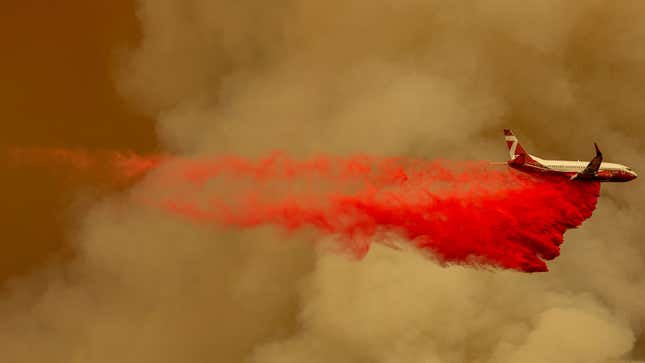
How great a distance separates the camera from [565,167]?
7850 cm

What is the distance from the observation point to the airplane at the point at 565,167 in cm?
7688

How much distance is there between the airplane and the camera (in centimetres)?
7688

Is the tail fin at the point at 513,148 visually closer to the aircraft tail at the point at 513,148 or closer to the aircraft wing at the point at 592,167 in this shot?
the aircraft tail at the point at 513,148

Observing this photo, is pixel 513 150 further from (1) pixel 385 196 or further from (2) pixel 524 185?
(1) pixel 385 196

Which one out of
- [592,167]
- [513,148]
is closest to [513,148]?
[513,148]

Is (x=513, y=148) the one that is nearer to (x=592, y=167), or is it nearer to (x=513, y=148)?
(x=513, y=148)

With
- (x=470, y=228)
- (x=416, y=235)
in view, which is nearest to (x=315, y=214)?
(x=416, y=235)

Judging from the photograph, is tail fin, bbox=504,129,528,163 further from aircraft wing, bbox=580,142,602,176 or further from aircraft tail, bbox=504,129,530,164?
aircraft wing, bbox=580,142,602,176

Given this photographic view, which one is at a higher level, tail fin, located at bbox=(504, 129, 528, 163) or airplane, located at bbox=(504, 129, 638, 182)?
tail fin, located at bbox=(504, 129, 528, 163)

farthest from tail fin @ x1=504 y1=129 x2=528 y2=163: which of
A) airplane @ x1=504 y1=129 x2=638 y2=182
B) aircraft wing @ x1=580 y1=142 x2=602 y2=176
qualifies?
aircraft wing @ x1=580 y1=142 x2=602 y2=176

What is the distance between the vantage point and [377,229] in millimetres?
70312

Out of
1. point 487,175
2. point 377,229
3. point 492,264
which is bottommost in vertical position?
point 492,264

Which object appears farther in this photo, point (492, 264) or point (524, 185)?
point (524, 185)

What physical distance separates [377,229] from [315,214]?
5813 mm
